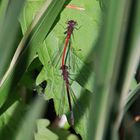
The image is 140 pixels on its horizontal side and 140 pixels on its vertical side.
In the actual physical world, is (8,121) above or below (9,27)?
below

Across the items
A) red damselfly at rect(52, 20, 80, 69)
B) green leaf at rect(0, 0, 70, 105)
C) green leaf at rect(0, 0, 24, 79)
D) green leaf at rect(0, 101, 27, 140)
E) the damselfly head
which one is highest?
green leaf at rect(0, 0, 24, 79)

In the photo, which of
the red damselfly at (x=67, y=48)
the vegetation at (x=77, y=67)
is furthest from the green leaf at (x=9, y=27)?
the red damselfly at (x=67, y=48)

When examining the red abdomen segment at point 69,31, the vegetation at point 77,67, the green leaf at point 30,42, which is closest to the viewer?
the vegetation at point 77,67

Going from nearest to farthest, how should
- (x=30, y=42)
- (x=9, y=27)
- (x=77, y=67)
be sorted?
1. (x=9, y=27)
2. (x=30, y=42)
3. (x=77, y=67)

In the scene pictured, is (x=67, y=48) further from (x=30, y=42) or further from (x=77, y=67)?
(x=30, y=42)

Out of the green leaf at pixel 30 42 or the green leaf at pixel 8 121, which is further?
the green leaf at pixel 8 121

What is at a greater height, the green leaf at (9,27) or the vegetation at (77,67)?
the green leaf at (9,27)

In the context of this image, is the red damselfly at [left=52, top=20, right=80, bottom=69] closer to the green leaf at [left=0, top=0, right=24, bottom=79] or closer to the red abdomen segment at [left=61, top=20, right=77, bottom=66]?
the red abdomen segment at [left=61, top=20, right=77, bottom=66]

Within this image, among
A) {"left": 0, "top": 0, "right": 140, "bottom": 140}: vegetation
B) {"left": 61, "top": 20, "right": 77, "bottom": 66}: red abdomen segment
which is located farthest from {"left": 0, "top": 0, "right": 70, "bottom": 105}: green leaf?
{"left": 61, "top": 20, "right": 77, "bottom": 66}: red abdomen segment

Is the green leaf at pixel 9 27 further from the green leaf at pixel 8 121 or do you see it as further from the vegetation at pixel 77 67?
the green leaf at pixel 8 121

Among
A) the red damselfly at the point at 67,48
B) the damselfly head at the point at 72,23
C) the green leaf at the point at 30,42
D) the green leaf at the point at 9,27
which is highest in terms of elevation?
the green leaf at the point at 9,27

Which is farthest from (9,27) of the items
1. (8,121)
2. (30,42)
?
(8,121)

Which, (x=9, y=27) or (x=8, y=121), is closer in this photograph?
(x=9, y=27)
